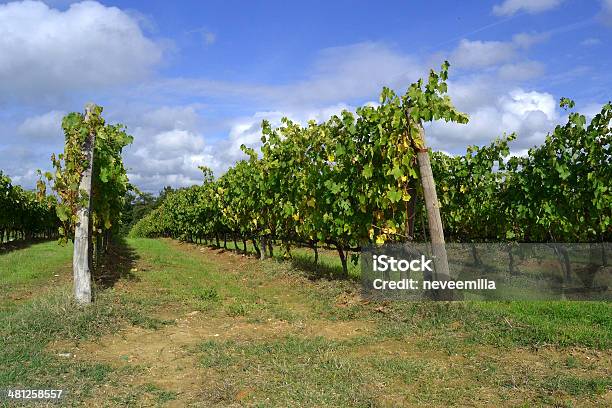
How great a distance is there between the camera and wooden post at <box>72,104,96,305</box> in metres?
8.12

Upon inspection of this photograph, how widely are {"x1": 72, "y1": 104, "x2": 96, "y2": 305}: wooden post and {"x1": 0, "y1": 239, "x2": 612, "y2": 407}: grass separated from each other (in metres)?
0.28

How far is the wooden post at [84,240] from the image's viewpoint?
26.6ft

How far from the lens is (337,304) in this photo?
28.6ft

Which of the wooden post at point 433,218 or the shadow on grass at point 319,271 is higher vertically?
the wooden post at point 433,218

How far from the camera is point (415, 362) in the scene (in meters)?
5.34

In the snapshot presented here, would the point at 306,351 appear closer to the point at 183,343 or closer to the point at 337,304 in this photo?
the point at 183,343

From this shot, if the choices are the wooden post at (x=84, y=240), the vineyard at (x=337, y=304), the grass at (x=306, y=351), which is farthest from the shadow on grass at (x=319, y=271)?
the wooden post at (x=84, y=240)

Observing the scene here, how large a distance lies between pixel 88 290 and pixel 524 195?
356 inches

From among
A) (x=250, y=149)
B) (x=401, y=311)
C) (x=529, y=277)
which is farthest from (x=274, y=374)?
(x=250, y=149)

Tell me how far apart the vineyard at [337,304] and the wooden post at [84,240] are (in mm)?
25

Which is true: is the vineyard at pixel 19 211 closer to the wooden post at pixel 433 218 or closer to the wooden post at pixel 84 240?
the wooden post at pixel 84 240

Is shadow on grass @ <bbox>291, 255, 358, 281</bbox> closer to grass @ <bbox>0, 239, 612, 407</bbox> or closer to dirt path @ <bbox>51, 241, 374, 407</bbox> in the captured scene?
grass @ <bbox>0, 239, 612, 407</bbox>

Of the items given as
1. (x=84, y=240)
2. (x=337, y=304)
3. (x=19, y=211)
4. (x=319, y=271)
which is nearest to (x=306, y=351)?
(x=337, y=304)

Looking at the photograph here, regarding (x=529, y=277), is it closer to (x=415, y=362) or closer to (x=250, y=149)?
(x=415, y=362)
